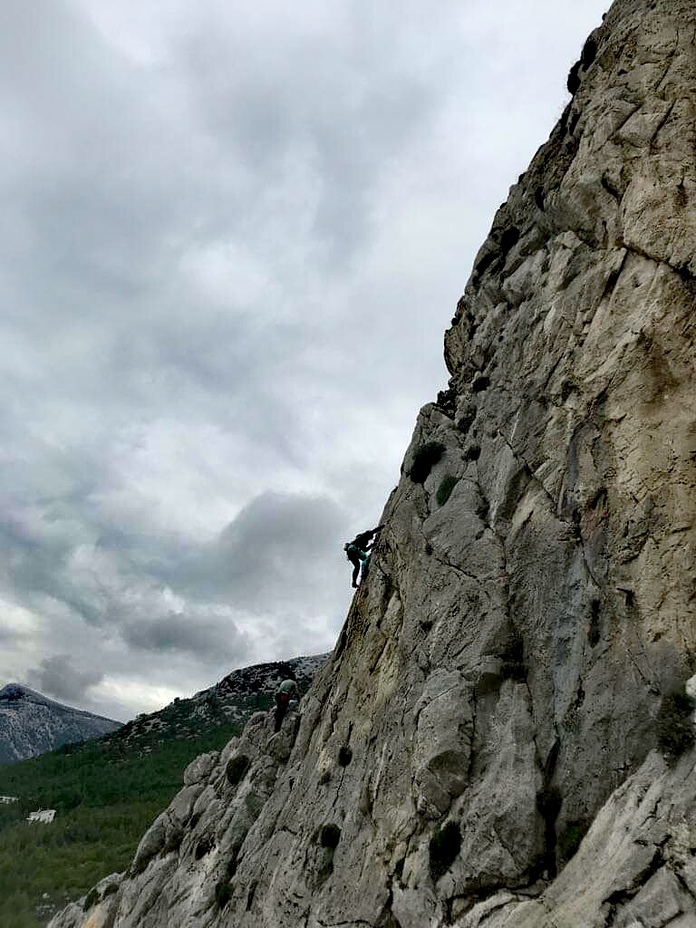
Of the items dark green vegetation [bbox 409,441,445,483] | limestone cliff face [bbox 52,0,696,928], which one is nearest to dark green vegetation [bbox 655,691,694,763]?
limestone cliff face [bbox 52,0,696,928]

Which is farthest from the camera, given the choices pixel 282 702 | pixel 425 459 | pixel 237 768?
pixel 237 768

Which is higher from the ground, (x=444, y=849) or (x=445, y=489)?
(x=445, y=489)

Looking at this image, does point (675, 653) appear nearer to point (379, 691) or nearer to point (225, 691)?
point (379, 691)

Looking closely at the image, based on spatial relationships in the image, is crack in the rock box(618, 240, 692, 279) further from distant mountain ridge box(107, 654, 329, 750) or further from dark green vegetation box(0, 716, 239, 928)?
distant mountain ridge box(107, 654, 329, 750)

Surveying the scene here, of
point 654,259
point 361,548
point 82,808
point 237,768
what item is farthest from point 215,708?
point 654,259

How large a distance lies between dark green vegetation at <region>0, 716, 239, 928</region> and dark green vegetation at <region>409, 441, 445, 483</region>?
37.2m

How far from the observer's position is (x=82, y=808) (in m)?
73.9

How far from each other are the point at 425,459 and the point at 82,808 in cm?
7212

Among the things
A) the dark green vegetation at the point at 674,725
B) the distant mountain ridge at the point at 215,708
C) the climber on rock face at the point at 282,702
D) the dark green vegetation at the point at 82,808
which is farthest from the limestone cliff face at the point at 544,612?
the distant mountain ridge at the point at 215,708

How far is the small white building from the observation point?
70.9 metres

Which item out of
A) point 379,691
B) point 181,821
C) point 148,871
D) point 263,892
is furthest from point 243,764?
point 379,691

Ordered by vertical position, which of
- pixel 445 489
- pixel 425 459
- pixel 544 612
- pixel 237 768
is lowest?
pixel 544 612

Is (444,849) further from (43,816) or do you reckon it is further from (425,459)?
(43,816)

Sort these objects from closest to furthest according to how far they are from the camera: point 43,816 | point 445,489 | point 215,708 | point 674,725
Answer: point 674,725 < point 445,489 < point 43,816 < point 215,708
